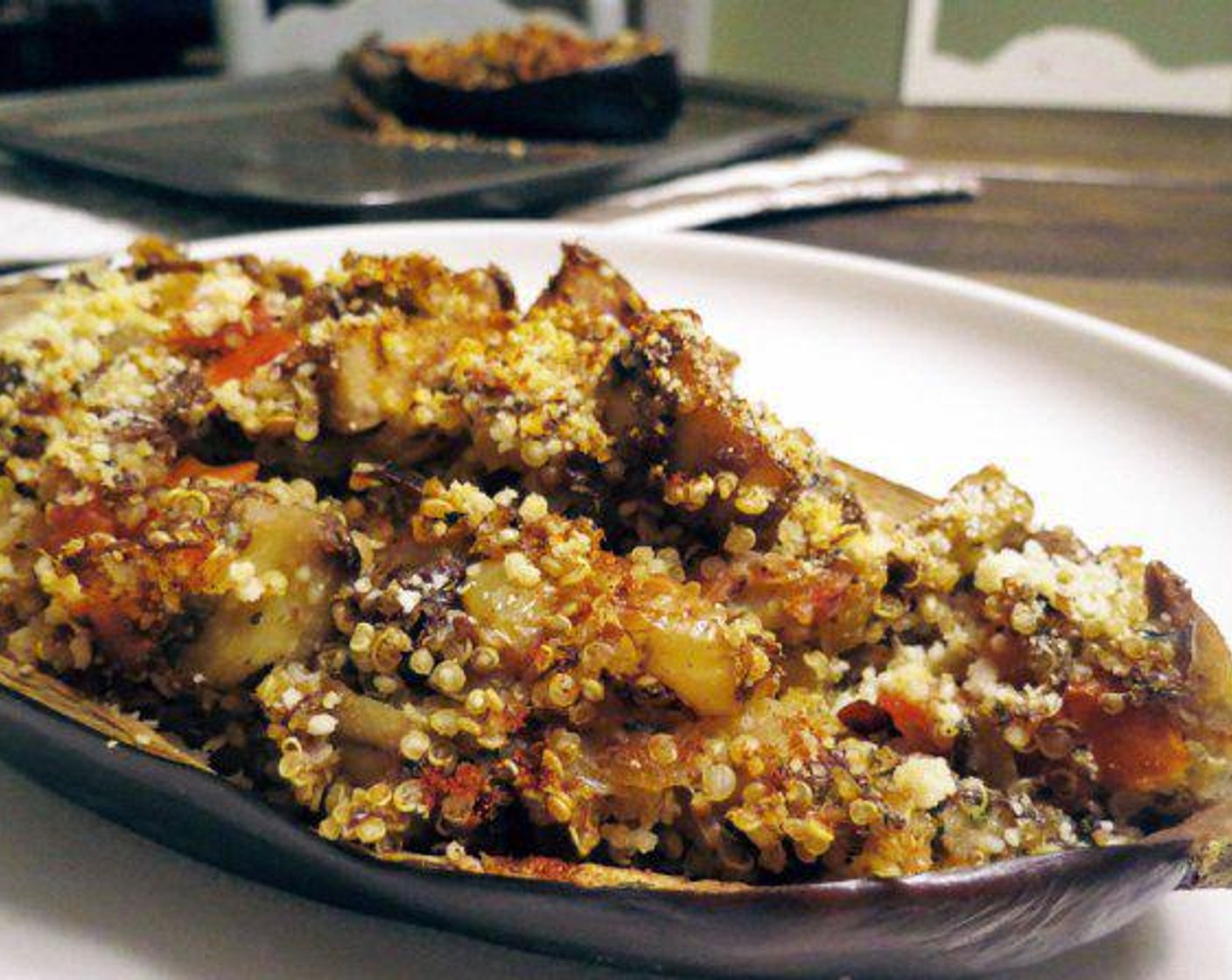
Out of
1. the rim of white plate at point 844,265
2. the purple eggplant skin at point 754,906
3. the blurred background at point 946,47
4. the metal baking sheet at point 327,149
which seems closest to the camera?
the purple eggplant skin at point 754,906

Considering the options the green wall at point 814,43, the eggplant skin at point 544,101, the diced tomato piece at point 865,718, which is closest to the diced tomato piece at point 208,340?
the diced tomato piece at point 865,718

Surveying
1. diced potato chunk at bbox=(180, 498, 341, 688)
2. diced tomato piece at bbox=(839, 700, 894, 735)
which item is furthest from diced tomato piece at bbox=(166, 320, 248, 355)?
diced tomato piece at bbox=(839, 700, 894, 735)

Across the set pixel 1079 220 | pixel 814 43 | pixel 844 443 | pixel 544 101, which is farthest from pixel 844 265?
pixel 814 43

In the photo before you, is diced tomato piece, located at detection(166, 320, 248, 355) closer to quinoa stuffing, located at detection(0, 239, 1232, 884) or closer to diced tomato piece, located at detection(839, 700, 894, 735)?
quinoa stuffing, located at detection(0, 239, 1232, 884)

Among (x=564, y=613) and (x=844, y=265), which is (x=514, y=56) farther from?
(x=564, y=613)

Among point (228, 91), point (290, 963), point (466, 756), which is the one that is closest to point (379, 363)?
point (466, 756)

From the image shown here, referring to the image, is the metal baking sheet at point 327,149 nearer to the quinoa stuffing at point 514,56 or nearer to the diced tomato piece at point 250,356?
the quinoa stuffing at point 514,56

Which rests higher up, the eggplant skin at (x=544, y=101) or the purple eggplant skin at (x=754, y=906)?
the eggplant skin at (x=544, y=101)
